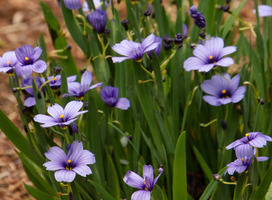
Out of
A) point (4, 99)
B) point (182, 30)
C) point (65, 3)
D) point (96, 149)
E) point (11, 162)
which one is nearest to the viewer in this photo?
point (96, 149)

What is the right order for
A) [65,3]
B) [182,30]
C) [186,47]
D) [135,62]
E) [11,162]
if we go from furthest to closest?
[11,162], [182,30], [186,47], [65,3], [135,62]

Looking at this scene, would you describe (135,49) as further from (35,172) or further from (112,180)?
(35,172)

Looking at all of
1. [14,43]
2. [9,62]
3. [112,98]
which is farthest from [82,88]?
[14,43]

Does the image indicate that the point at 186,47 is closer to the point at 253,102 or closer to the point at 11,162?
the point at 253,102

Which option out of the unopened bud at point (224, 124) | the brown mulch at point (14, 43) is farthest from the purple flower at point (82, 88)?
the brown mulch at point (14, 43)

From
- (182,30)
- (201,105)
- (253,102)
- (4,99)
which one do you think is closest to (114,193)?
(201,105)

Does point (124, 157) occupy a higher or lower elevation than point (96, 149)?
lower

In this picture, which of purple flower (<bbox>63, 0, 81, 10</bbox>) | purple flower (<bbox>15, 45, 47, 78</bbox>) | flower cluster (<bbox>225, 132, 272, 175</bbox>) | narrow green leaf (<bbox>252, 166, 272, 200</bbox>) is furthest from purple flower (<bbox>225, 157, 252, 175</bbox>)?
purple flower (<bbox>63, 0, 81, 10</bbox>)
